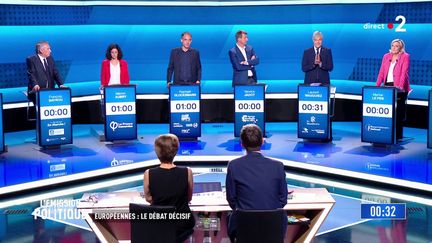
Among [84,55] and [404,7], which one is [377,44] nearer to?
[404,7]

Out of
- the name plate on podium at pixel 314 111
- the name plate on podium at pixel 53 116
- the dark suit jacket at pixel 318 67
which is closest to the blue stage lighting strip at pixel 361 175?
the name plate on podium at pixel 314 111

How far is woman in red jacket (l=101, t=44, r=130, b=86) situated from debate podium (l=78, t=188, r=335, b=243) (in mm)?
4985

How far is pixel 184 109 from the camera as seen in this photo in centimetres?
1004

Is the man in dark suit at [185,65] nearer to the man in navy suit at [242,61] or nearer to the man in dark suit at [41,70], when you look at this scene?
the man in navy suit at [242,61]

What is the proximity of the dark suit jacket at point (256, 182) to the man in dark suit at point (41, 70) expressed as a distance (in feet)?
18.2

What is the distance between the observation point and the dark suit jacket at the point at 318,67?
10.2 meters

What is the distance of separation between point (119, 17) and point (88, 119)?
6.21ft

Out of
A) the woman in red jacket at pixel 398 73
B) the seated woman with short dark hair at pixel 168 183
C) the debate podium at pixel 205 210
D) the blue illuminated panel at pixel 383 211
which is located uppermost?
the woman in red jacket at pixel 398 73

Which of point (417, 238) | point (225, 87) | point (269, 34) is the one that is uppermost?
point (269, 34)

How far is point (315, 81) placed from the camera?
10305mm

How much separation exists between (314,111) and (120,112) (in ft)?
8.64

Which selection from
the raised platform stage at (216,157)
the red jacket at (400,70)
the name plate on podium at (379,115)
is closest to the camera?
the raised platform stage at (216,157)

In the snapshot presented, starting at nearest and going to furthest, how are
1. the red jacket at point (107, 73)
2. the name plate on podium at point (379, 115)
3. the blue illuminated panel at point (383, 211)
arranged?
the blue illuminated panel at point (383, 211) → the name plate on podium at point (379, 115) → the red jacket at point (107, 73)

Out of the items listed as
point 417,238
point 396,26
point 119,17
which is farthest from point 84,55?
point 417,238
